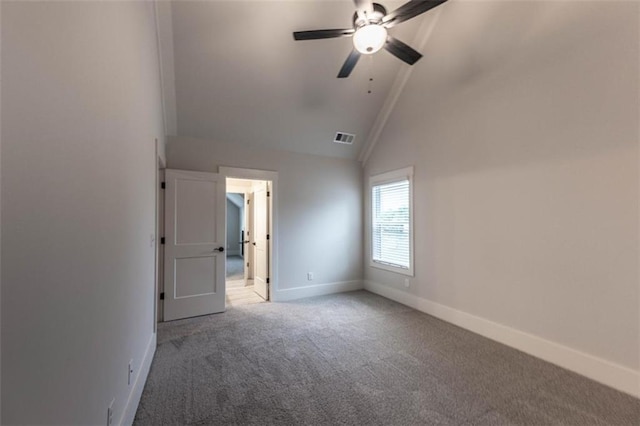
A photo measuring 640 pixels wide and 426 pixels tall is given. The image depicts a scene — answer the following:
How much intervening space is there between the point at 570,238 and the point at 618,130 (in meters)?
0.98

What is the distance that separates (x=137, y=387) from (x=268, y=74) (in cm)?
352

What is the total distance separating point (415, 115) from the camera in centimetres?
406

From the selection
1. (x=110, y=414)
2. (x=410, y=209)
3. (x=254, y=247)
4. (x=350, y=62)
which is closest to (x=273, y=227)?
(x=254, y=247)

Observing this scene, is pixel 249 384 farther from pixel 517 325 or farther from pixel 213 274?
pixel 517 325

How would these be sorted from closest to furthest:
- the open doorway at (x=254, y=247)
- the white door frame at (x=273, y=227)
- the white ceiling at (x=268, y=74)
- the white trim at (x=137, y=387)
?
the white trim at (x=137, y=387) → the white ceiling at (x=268, y=74) → the white door frame at (x=273, y=227) → the open doorway at (x=254, y=247)

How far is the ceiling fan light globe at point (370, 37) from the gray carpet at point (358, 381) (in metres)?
2.84

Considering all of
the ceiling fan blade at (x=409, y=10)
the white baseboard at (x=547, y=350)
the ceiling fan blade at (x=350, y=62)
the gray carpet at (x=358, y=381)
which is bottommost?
the gray carpet at (x=358, y=381)

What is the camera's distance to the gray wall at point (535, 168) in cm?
223

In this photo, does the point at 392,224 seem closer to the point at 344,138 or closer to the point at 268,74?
the point at 344,138

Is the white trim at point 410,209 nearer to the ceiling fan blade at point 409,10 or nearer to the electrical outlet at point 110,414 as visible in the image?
the ceiling fan blade at point 409,10

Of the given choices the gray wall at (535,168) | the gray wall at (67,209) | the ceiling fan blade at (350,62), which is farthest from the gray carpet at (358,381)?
the ceiling fan blade at (350,62)

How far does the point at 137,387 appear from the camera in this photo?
1.99m

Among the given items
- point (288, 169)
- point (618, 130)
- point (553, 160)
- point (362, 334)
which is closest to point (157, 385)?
point (362, 334)

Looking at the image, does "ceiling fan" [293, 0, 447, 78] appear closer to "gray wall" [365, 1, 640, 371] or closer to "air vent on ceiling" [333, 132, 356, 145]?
"gray wall" [365, 1, 640, 371]
